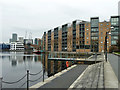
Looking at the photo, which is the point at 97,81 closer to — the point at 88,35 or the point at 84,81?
the point at 84,81

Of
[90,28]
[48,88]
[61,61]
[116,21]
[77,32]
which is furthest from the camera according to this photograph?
[77,32]

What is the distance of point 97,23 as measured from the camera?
79875 millimetres

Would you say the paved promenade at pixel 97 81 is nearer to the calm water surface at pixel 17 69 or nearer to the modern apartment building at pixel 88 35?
the calm water surface at pixel 17 69

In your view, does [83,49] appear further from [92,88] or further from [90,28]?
[92,88]

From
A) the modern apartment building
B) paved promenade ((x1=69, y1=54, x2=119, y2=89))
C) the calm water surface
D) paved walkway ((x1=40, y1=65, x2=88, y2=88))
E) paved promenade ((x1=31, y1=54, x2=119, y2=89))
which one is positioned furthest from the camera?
the modern apartment building

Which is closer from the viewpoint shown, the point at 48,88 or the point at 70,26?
the point at 48,88

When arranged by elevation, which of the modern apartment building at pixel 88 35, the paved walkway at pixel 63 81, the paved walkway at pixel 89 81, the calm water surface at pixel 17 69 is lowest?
the calm water surface at pixel 17 69

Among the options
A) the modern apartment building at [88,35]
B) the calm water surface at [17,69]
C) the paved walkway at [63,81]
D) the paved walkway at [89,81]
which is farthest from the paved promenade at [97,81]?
the modern apartment building at [88,35]

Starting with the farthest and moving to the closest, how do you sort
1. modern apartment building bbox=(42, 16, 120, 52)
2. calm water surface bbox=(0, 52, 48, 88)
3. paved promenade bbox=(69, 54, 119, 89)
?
modern apartment building bbox=(42, 16, 120, 52) → calm water surface bbox=(0, 52, 48, 88) → paved promenade bbox=(69, 54, 119, 89)

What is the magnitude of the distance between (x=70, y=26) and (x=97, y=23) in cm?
2309

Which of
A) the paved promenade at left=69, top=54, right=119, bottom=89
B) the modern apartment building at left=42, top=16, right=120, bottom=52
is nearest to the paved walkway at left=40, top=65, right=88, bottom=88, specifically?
the paved promenade at left=69, top=54, right=119, bottom=89

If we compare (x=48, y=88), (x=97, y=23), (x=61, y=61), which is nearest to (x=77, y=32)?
(x=97, y=23)

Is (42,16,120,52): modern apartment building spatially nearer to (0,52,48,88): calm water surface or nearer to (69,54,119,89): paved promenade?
(0,52,48,88): calm water surface

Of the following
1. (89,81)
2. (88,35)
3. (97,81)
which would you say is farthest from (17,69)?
(88,35)
